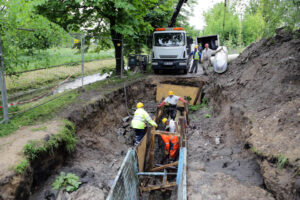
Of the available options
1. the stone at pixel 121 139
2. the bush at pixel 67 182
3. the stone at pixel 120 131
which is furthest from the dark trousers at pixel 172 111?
the bush at pixel 67 182

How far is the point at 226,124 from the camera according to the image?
7.32 m

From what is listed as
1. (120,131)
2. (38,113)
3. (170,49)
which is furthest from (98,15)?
(38,113)

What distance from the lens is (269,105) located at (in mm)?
6070

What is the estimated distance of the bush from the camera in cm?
464

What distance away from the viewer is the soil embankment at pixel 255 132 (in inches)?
156

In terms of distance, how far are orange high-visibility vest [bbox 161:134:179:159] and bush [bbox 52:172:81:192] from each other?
303 cm

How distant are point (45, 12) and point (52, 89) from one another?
4030 millimetres

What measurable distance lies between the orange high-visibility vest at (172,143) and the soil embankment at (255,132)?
0.50 metres

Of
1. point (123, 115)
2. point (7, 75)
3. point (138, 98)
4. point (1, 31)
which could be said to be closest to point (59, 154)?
point (7, 75)

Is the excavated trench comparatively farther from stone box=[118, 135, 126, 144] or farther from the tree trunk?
the tree trunk

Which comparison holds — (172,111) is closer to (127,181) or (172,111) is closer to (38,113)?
(127,181)

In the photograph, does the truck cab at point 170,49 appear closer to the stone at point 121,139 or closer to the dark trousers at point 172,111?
the dark trousers at point 172,111

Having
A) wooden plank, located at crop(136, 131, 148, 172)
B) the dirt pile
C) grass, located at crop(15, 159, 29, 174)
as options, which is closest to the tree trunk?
the dirt pile

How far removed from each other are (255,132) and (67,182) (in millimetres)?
4556
